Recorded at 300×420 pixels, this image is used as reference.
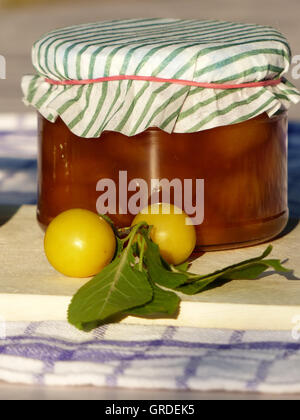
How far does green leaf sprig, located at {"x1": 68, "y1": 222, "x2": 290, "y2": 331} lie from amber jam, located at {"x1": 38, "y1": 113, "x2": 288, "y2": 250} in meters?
0.10

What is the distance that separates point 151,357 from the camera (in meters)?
0.86

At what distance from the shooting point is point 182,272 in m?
1.01

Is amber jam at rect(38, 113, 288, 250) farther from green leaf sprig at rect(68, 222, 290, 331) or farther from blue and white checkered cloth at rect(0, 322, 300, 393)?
blue and white checkered cloth at rect(0, 322, 300, 393)

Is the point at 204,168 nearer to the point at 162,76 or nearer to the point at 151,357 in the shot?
the point at 162,76

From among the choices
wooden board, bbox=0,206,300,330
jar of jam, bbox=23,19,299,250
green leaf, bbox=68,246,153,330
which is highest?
jar of jam, bbox=23,19,299,250

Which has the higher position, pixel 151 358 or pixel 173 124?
pixel 173 124

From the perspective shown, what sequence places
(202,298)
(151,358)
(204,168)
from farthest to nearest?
1. (204,168)
2. (202,298)
3. (151,358)

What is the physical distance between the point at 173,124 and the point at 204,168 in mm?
71

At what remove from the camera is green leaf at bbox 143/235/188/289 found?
990mm

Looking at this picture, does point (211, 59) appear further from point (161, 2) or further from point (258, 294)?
point (161, 2)

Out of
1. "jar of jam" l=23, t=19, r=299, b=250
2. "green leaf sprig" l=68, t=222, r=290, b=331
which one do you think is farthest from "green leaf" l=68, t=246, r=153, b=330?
"jar of jam" l=23, t=19, r=299, b=250

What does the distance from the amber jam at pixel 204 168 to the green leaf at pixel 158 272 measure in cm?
14

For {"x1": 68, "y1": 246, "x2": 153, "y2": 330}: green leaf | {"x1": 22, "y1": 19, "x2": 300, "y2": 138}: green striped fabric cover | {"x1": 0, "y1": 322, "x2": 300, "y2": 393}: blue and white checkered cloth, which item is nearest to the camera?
{"x1": 0, "y1": 322, "x2": 300, "y2": 393}: blue and white checkered cloth

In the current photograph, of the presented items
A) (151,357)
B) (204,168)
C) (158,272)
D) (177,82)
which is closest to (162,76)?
(177,82)
